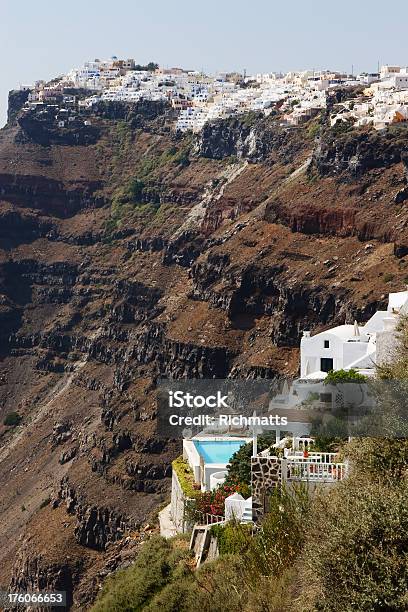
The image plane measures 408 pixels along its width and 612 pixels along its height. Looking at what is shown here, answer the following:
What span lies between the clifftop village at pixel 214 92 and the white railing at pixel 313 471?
76.0 m

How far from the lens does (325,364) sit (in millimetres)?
45031

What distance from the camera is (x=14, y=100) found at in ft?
566

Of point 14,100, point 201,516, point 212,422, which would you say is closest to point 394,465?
point 201,516

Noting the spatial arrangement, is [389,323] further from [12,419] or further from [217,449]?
[12,419]

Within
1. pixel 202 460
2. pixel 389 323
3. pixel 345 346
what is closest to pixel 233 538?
pixel 202 460

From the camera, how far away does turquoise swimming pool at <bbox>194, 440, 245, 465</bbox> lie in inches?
1432

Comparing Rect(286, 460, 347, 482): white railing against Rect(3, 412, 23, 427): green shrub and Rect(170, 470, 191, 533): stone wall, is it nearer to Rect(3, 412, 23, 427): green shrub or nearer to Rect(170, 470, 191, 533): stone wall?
Rect(170, 470, 191, 533): stone wall

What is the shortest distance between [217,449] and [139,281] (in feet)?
251

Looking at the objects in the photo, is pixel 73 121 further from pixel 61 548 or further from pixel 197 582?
pixel 197 582

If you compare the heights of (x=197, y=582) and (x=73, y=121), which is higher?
(x=73, y=121)

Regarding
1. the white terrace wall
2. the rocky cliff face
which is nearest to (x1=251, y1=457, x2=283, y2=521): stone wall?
the white terrace wall

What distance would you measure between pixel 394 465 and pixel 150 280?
91612 millimetres

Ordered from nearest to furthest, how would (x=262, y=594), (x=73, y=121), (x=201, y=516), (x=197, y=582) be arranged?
(x=262, y=594) → (x=197, y=582) → (x=201, y=516) → (x=73, y=121)

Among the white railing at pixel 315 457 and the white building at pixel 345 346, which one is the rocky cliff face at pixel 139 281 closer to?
the white building at pixel 345 346
